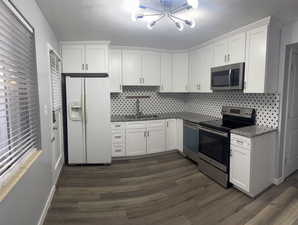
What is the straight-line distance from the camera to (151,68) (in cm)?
401

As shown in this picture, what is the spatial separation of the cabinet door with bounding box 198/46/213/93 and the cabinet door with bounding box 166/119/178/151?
0.95m

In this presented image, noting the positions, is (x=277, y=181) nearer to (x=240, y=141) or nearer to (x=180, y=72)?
(x=240, y=141)

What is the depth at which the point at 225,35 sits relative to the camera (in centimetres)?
295

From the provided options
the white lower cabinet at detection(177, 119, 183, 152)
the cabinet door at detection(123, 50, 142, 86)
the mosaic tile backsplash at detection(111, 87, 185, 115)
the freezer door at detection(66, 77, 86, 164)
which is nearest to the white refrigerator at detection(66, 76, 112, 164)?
the freezer door at detection(66, 77, 86, 164)

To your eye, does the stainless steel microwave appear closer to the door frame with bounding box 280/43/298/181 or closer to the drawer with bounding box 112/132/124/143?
the door frame with bounding box 280/43/298/181

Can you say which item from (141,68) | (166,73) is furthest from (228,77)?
(141,68)

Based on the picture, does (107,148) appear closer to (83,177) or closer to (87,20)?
(83,177)

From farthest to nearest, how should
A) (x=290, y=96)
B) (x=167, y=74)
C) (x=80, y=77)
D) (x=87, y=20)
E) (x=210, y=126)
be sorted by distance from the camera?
1. (x=167, y=74)
2. (x=80, y=77)
3. (x=210, y=126)
4. (x=290, y=96)
5. (x=87, y=20)

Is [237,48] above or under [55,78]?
above

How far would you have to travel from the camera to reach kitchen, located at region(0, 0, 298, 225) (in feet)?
7.00

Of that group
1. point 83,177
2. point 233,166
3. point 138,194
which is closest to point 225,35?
point 233,166

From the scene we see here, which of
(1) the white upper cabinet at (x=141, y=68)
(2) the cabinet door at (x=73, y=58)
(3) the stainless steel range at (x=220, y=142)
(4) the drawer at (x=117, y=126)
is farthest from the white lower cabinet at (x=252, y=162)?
(2) the cabinet door at (x=73, y=58)

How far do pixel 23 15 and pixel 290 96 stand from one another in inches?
139

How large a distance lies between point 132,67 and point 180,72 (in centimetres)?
115
